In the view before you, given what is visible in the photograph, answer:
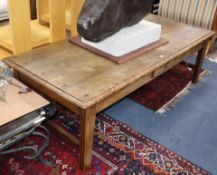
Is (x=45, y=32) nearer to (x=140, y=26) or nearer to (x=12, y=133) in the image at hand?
(x=140, y=26)

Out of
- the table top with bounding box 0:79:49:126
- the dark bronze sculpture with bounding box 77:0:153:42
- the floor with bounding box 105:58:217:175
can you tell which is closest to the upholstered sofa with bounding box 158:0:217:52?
the floor with bounding box 105:58:217:175

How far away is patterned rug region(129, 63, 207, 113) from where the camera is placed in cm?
200

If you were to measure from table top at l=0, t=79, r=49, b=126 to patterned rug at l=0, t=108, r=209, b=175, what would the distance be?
0.33 meters

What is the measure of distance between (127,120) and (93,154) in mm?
378

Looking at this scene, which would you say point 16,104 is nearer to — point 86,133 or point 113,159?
point 86,133

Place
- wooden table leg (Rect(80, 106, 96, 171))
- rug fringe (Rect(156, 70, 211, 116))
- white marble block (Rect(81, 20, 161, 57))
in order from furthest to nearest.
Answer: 1. rug fringe (Rect(156, 70, 211, 116))
2. white marble block (Rect(81, 20, 161, 57))
3. wooden table leg (Rect(80, 106, 96, 171))

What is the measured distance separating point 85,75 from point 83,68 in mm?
77

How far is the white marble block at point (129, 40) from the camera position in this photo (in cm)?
155

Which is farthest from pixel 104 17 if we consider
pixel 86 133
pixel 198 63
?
pixel 198 63

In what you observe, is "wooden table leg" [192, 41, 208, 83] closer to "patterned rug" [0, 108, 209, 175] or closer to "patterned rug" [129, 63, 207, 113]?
"patterned rug" [129, 63, 207, 113]

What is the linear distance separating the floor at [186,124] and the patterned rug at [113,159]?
68mm

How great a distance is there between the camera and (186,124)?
1.83 meters

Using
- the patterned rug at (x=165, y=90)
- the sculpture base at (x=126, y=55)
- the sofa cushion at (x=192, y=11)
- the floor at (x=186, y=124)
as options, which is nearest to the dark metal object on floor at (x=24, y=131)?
the sculpture base at (x=126, y=55)

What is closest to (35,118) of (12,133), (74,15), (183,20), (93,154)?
Answer: (12,133)
